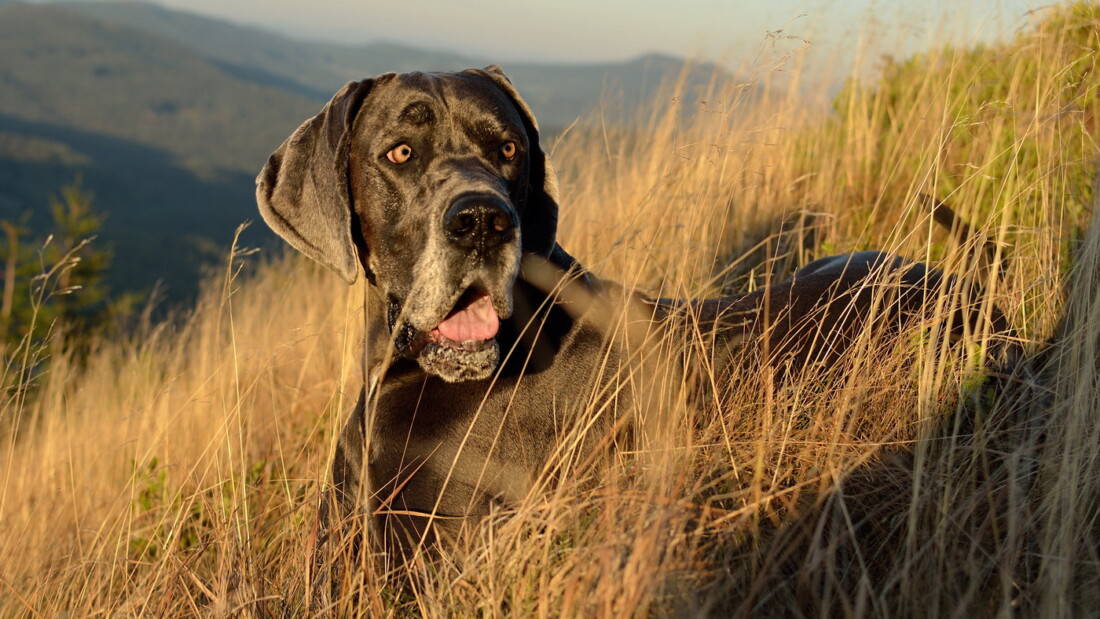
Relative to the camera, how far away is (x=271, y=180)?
296cm

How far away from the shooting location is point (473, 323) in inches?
107

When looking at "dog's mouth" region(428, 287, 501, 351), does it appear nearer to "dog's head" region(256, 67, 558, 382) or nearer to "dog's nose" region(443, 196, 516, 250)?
"dog's head" region(256, 67, 558, 382)

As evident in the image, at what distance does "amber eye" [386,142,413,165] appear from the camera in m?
2.87

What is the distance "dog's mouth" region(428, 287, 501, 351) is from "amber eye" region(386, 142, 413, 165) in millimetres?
492

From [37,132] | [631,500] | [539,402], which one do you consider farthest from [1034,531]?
[37,132]

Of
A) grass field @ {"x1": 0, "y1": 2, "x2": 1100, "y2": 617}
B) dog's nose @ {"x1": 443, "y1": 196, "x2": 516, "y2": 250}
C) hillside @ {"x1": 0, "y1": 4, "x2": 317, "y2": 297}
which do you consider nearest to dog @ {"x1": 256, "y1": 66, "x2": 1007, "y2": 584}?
dog's nose @ {"x1": 443, "y1": 196, "x2": 516, "y2": 250}

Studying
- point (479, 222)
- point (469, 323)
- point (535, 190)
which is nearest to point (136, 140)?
point (535, 190)

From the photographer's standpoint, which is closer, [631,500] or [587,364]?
[631,500]

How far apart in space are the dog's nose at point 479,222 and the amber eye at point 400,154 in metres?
0.39

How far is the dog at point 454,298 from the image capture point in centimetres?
259

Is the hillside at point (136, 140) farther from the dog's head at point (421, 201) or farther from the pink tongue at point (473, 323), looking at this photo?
the pink tongue at point (473, 323)

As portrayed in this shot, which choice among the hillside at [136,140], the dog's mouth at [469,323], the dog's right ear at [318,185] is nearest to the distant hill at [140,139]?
the hillside at [136,140]

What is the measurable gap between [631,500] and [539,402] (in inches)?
31.0

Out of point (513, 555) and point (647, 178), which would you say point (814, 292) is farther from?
point (647, 178)
